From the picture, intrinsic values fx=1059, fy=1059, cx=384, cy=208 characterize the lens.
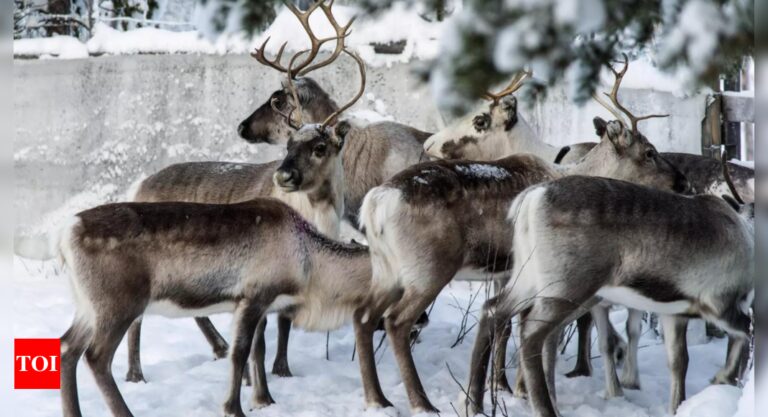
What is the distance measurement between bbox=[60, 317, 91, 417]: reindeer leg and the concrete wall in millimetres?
4241

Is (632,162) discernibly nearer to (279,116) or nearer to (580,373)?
(580,373)

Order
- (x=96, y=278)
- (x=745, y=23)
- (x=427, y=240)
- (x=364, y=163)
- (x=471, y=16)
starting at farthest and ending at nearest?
(x=364, y=163) < (x=427, y=240) < (x=96, y=278) < (x=471, y=16) < (x=745, y=23)

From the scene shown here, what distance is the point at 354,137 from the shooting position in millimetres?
6750

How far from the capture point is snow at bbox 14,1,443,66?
8.28 meters

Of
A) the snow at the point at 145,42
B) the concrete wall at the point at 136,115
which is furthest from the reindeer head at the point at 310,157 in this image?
the snow at the point at 145,42

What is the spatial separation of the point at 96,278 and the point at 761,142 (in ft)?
9.69

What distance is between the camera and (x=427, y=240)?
184 inches

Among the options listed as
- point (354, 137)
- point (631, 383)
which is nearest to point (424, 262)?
point (631, 383)

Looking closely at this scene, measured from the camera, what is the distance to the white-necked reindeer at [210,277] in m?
4.33

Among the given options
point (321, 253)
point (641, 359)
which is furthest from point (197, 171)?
point (641, 359)

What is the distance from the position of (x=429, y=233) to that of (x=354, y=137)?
2.19m

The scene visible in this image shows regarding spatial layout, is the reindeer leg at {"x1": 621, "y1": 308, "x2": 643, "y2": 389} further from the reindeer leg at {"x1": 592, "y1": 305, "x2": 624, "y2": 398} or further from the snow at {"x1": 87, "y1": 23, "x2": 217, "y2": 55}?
the snow at {"x1": 87, "y1": 23, "x2": 217, "y2": 55}

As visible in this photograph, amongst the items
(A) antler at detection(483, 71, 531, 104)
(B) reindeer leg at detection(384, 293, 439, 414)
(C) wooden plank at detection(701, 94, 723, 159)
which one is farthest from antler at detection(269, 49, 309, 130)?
(C) wooden plank at detection(701, 94, 723, 159)

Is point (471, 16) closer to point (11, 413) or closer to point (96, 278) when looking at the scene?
point (96, 278)
